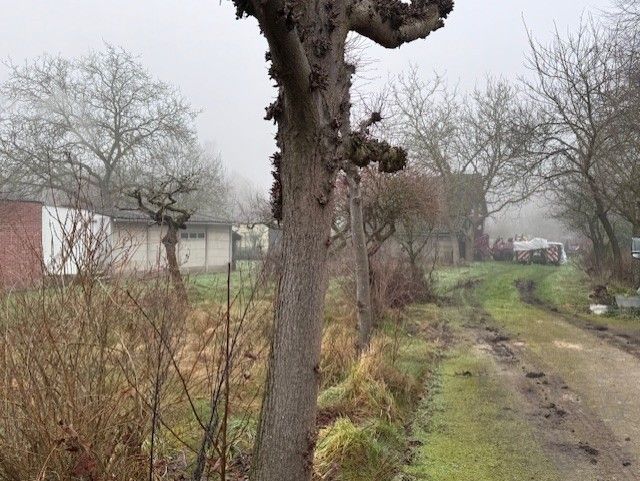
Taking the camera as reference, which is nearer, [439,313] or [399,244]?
[439,313]

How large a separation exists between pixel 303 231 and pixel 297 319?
374 millimetres

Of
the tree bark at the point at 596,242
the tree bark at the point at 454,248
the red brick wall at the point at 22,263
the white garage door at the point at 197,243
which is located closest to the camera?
the red brick wall at the point at 22,263

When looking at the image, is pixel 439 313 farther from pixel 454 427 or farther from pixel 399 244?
pixel 454 427

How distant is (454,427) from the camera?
17.7 ft

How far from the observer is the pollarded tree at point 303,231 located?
88.1 inches

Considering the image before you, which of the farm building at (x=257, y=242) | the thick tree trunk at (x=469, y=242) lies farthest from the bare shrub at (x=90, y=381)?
the thick tree trunk at (x=469, y=242)

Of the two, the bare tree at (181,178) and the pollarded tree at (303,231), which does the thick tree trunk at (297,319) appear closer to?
the pollarded tree at (303,231)

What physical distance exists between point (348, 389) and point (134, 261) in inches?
106

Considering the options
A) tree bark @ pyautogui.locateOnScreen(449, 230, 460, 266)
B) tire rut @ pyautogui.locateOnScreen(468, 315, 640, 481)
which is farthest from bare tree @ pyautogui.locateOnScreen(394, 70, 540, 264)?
tire rut @ pyautogui.locateOnScreen(468, 315, 640, 481)

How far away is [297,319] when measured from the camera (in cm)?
230

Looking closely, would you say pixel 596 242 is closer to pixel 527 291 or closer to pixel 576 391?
pixel 527 291

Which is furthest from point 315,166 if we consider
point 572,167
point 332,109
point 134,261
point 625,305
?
point 572,167

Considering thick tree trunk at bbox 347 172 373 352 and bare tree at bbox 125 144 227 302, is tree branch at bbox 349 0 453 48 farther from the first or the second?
bare tree at bbox 125 144 227 302

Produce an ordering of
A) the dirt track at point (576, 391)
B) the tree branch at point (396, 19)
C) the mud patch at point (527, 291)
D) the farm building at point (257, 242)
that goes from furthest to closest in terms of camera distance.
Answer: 1. the mud patch at point (527, 291)
2. the farm building at point (257, 242)
3. the dirt track at point (576, 391)
4. the tree branch at point (396, 19)
